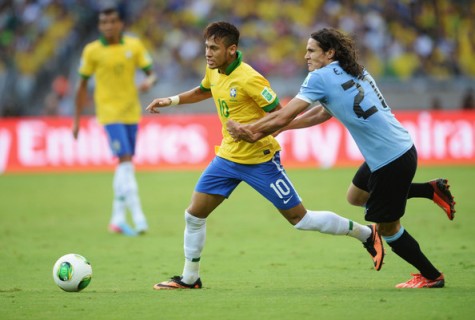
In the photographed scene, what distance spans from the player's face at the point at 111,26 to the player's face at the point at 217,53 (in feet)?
16.3

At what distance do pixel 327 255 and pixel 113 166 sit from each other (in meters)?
12.7

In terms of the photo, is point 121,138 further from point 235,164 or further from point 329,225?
point 329,225

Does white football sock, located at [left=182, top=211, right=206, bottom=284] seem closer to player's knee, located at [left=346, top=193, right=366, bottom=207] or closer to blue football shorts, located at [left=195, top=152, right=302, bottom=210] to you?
blue football shorts, located at [left=195, top=152, right=302, bottom=210]

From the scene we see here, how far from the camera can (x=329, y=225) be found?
7.84 metres

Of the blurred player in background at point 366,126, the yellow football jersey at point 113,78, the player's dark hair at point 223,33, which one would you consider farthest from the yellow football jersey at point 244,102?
the yellow football jersey at point 113,78

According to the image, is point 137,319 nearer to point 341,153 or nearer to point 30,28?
point 341,153

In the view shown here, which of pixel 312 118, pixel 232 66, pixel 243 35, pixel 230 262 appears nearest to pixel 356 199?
pixel 312 118

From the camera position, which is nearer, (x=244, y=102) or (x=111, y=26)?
(x=244, y=102)

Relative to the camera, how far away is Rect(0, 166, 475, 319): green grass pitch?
659 centimetres

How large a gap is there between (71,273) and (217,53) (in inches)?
92.1

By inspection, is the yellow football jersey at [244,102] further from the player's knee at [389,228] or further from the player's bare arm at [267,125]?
the player's knee at [389,228]

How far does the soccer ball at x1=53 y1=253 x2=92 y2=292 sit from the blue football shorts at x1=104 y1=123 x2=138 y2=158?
484 cm

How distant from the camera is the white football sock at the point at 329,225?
25.5ft

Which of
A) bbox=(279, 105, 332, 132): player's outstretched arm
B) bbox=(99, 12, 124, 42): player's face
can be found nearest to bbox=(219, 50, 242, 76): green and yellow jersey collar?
bbox=(279, 105, 332, 132): player's outstretched arm
